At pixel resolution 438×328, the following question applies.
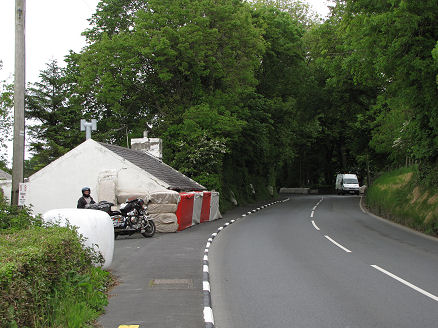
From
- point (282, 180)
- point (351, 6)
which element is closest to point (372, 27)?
point (351, 6)

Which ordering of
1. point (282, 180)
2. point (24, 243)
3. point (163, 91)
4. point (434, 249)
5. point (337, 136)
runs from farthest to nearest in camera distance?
1. point (282, 180)
2. point (337, 136)
3. point (163, 91)
4. point (434, 249)
5. point (24, 243)

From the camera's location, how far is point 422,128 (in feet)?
64.5

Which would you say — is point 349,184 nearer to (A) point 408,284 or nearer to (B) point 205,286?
(A) point 408,284

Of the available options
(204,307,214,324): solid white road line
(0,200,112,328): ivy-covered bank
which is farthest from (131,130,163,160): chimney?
(204,307,214,324): solid white road line

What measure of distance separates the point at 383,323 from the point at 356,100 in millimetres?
33881

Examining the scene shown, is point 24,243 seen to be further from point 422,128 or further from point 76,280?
point 422,128

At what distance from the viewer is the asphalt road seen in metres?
6.82

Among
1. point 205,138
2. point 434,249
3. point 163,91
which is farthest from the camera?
point 163,91

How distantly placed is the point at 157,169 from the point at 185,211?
605 centimetres

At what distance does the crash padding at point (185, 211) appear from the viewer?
2059 cm

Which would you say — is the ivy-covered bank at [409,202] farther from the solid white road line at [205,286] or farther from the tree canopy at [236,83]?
the solid white road line at [205,286]

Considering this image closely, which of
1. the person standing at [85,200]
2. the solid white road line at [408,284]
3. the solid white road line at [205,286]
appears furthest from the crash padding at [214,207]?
the solid white road line at [205,286]

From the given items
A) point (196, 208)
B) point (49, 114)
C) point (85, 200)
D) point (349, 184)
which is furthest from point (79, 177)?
point (349, 184)

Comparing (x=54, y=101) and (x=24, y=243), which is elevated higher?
(x=54, y=101)
